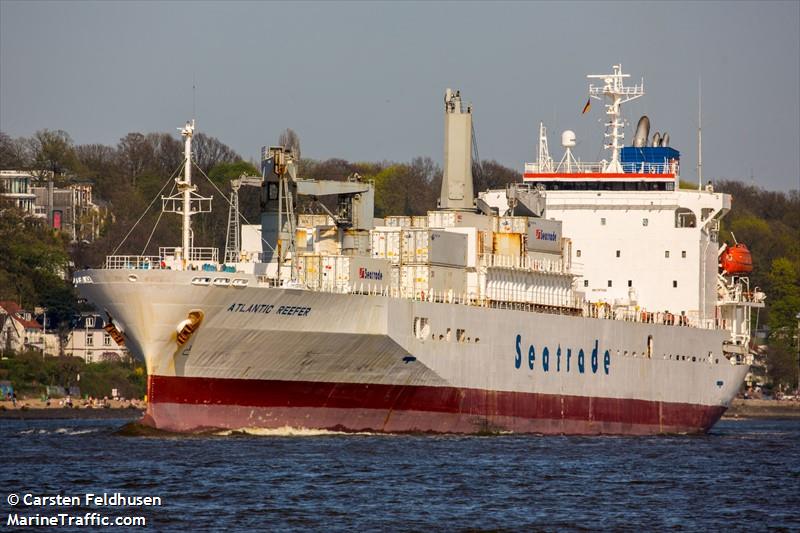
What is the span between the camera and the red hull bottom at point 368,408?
45.8 meters

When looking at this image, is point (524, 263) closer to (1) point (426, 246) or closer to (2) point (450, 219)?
(2) point (450, 219)

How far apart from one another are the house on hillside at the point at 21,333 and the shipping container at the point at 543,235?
40.9 metres

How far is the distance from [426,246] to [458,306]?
7.12 ft

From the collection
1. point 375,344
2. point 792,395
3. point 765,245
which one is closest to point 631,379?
point 375,344

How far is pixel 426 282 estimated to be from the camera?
2003 inches

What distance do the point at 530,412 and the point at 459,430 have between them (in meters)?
3.83

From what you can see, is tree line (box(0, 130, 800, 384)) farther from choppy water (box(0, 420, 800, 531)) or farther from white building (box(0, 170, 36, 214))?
choppy water (box(0, 420, 800, 531))

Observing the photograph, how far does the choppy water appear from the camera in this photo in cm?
3198

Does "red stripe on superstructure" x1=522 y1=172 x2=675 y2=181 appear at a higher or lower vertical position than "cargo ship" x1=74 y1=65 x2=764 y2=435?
higher

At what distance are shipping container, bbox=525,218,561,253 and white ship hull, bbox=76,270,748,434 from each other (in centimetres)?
255

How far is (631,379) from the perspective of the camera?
192ft

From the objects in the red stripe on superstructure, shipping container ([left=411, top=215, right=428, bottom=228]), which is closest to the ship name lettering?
shipping container ([left=411, top=215, right=428, bottom=228])

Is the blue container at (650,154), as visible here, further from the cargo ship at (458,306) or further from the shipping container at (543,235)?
the shipping container at (543,235)

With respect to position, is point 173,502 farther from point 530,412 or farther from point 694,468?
point 530,412
